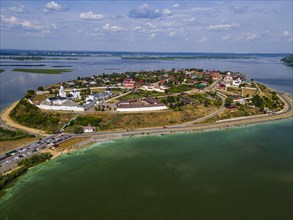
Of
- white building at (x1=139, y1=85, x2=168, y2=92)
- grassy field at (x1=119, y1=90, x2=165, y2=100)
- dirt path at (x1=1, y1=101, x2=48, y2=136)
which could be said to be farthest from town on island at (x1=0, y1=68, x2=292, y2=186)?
white building at (x1=139, y1=85, x2=168, y2=92)

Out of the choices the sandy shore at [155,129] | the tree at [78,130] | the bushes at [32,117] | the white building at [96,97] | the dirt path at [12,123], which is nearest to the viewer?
the sandy shore at [155,129]

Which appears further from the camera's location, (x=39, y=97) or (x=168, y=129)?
(x=39, y=97)

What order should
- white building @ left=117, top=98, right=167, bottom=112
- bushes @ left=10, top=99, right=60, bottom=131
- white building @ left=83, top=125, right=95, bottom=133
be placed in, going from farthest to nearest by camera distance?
white building @ left=117, top=98, right=167, bottom=112
bushes @ left=10, top=99, right=60, bottom=131
white building @ left=83, top=125, right=95, bottom=133

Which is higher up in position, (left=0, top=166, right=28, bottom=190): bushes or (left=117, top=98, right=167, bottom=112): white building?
(left=117, top=98, right=167, bottom=112): white building

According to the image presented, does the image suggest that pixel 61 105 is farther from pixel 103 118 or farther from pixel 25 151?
pixel 25 151

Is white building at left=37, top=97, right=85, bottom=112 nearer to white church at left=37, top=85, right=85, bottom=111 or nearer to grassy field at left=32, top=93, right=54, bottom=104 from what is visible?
white church at left=37, top=85, right=85, bottom=111

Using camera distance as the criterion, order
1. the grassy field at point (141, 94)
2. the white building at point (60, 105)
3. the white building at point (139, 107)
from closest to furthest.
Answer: the white building at point (139, 107)
the white building at point (60, 105)
the grassy field at point (141, 94)

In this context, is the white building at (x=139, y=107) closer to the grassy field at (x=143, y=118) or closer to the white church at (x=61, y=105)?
the grassy field at (x=143, y=118)

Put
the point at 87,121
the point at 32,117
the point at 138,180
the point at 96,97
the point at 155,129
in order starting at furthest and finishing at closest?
the point at 96,97
the point at 32,117
the point at 87,121
the point at 155,129
the point at 138,180

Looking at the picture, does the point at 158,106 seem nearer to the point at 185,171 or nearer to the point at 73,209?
the point at 185,171

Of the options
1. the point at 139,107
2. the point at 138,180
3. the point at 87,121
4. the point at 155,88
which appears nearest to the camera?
the point at 138,180

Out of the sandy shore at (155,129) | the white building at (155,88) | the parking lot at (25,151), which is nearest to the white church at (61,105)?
the sandy shore at (155,129)

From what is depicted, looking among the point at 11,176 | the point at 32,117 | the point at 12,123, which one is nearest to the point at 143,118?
the point at 32,117
